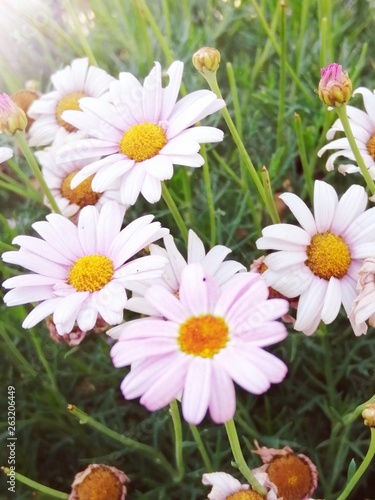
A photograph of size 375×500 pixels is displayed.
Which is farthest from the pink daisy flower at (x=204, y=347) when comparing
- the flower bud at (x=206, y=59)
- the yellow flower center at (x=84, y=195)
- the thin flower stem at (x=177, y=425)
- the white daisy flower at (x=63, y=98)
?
the white daisy flower at (x=63, y=98)

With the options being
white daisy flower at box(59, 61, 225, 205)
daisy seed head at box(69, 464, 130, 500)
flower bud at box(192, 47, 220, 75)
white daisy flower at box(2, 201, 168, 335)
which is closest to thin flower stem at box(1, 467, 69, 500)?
daisy seed head at box(69, 464, 130, 500)

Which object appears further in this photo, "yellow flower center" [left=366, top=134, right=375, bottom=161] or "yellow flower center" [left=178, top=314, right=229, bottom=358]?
"yellow flower center" [left=366, top=134, right=375, bottom=161]

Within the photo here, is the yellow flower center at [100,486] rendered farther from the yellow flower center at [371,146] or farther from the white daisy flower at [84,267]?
the yellow flower center at [371,146]

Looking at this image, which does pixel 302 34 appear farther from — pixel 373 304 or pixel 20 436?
pixel 20 436

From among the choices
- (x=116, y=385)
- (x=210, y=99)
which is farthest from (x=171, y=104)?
(x=116, y=385)

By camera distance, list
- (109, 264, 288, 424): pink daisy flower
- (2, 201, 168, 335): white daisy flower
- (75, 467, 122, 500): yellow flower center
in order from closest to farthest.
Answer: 1. (109, 264, 288, 424): pink daisy flower
2. (2, 201, 168, 335): white daisy flower
3. (75, 467, 122, 500): yellow flower center

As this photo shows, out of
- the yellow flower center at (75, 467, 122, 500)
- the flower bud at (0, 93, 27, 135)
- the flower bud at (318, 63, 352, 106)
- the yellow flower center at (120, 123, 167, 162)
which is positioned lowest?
the yellow flower center at (75, 467, 122, 500)

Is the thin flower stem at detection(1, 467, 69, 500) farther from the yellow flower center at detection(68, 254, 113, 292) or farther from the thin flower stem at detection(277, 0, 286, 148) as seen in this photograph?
the thin flower stem at detection(277, 0, 286, 148)

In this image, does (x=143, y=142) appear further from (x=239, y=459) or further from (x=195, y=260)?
(x=239, y=459)
